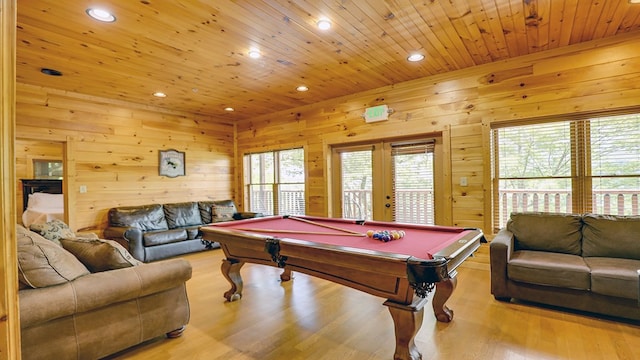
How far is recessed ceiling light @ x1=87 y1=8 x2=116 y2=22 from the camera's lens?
2.58 metres

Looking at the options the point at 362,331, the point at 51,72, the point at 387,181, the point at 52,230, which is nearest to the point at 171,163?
the point at 51,72

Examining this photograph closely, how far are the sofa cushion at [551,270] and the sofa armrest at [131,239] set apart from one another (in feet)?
15.8

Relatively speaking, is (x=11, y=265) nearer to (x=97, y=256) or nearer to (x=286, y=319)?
(x=97, y=256)

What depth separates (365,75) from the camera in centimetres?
433

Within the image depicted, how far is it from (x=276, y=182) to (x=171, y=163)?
2.09 m

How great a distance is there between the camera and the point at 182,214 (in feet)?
18.8

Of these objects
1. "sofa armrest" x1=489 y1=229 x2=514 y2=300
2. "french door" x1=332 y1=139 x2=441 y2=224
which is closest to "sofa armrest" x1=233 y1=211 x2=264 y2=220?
"french door" x1=332 y1=139 x2=441 y2=224

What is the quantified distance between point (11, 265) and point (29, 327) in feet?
4.91

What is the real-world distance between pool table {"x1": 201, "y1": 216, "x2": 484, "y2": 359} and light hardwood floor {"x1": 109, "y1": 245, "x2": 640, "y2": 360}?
269 mm

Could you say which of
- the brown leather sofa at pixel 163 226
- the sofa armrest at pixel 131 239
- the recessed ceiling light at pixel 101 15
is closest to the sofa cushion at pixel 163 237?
the brown leather sofa at pixel 163 226

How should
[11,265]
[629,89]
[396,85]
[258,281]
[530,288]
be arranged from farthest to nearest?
[396,85], [258,281], [629,89], [530,288], [11,265]

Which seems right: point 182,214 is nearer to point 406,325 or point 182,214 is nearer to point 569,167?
point 406,325

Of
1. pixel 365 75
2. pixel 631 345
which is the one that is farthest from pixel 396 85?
pixel 631 345

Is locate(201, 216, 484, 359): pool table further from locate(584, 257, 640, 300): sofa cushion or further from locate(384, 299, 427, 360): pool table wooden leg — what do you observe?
locate(584, 257, 640, 300): sofa cushion
